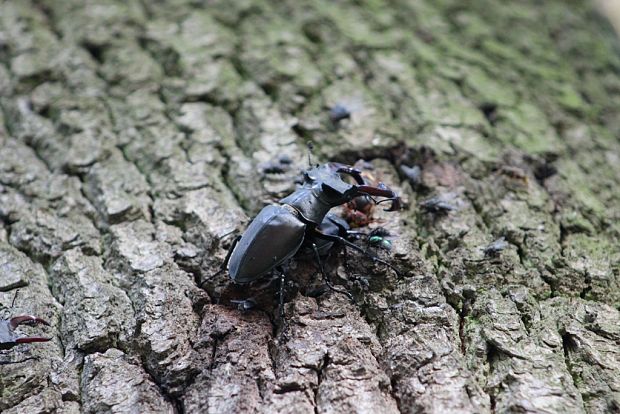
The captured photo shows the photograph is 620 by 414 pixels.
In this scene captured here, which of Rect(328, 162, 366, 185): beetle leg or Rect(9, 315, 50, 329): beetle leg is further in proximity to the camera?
Rect(328, 162, 366, 185): beetle leg

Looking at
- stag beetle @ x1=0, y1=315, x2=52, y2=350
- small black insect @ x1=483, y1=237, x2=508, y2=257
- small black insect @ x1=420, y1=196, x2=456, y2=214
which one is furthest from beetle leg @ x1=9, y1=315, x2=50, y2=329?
small black insect @ x1=483, y1=237, x2=508, y2=257

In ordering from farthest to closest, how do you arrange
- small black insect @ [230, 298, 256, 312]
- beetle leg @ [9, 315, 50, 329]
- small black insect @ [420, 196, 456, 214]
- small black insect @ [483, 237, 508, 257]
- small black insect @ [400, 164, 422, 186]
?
small black insect @ [400, 164, 422, 186], small black insect @ [420, 196, 456, 214], small black insect @ [483, 237, 508, 257], small black insect @ [230, 298, 256, 312], beetle leg @ [9, 315, 50, 329]

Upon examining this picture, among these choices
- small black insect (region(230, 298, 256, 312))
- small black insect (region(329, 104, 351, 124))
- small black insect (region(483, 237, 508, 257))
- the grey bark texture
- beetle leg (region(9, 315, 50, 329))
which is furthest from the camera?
small black insect (region(329, 104, 351, 124))


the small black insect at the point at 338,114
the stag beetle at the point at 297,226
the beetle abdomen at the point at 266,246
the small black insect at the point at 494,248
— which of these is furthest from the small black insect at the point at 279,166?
the small black insect at the point at 494,248

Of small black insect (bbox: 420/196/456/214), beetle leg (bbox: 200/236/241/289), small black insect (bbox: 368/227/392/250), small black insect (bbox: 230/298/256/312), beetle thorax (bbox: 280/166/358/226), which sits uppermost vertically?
beetle thorax (bbox: 280/166/358/226)

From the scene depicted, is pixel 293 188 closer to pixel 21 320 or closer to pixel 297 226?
pixel 297 226

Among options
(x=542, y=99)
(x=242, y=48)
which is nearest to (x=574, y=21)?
(x=542, y=99)

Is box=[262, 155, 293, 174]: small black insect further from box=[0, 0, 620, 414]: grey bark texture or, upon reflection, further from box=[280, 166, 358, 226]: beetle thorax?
box=[280, 166, 358, 226]: beetle thorax
